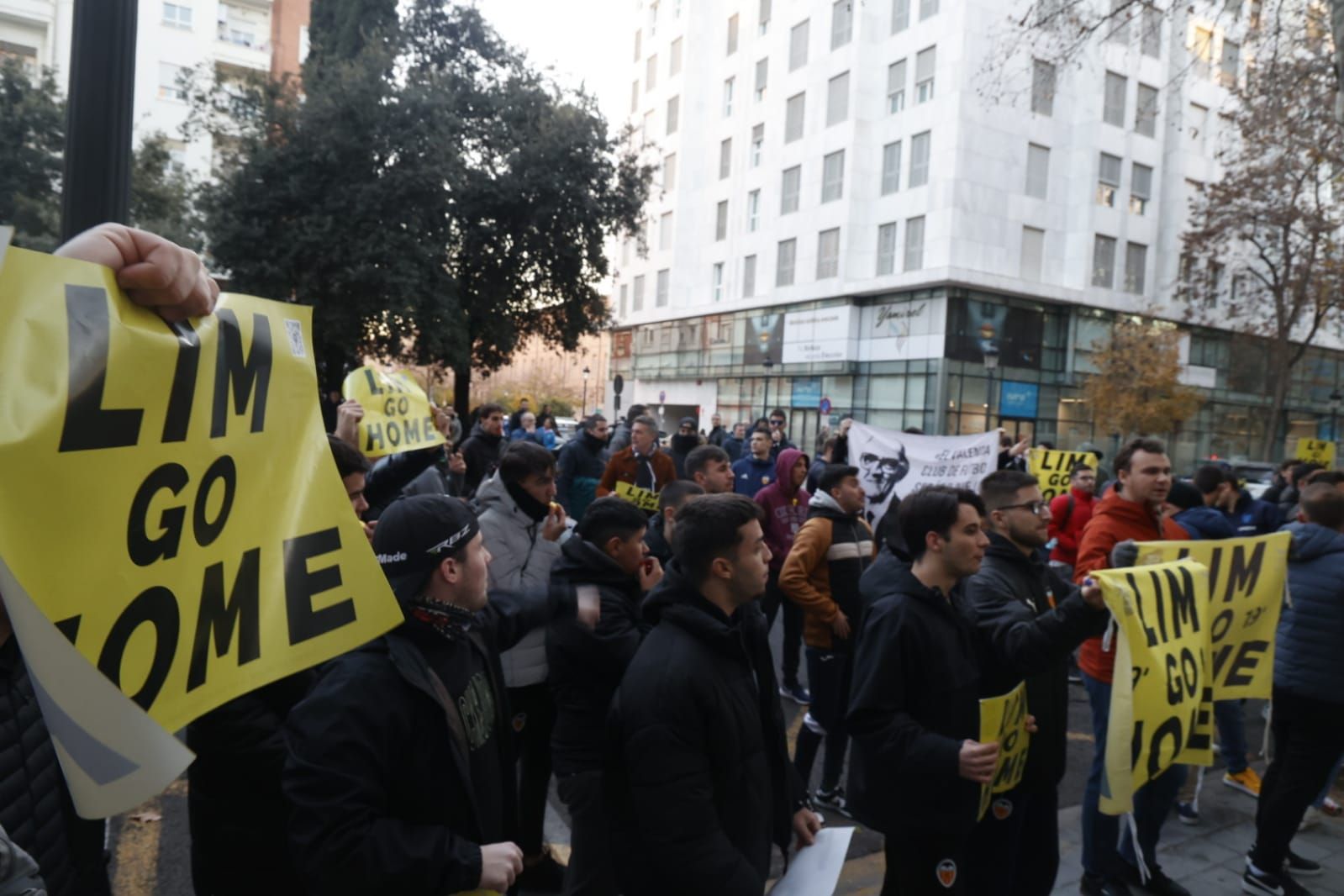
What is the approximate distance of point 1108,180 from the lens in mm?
34781

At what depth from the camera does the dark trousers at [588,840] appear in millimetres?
3016

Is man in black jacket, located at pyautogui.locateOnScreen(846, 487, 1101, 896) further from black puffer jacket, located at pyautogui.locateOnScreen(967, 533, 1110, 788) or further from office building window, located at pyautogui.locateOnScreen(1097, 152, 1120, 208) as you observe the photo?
office building window, located at pyautogui.locateOnScreen(1097, 152, 1120, 208)

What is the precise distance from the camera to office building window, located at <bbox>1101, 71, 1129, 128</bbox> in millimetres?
34250

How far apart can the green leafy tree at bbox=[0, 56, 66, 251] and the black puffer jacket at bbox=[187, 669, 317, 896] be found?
12.9 metres

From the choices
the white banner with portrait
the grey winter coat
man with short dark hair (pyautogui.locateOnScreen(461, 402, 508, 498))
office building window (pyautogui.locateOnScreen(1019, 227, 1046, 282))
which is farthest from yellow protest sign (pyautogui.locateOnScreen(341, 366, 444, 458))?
office building window (pyautogui.locateOnScreen(1019, 227, 1046, 282))

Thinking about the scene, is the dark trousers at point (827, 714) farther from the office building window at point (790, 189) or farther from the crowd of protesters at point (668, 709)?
the office building window at point (790, 189)

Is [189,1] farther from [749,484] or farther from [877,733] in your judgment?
→ [877,733]

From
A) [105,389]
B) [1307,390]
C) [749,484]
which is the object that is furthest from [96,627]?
[1307,390]

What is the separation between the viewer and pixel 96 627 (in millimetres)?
1213

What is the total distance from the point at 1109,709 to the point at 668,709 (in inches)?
98.0

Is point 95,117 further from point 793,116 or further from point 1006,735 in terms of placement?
point 793,116

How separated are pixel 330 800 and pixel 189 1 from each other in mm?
48264

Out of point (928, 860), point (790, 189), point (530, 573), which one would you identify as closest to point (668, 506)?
point (530, 573)

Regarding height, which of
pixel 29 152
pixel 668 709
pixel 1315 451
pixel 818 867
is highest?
pixel 29 152
